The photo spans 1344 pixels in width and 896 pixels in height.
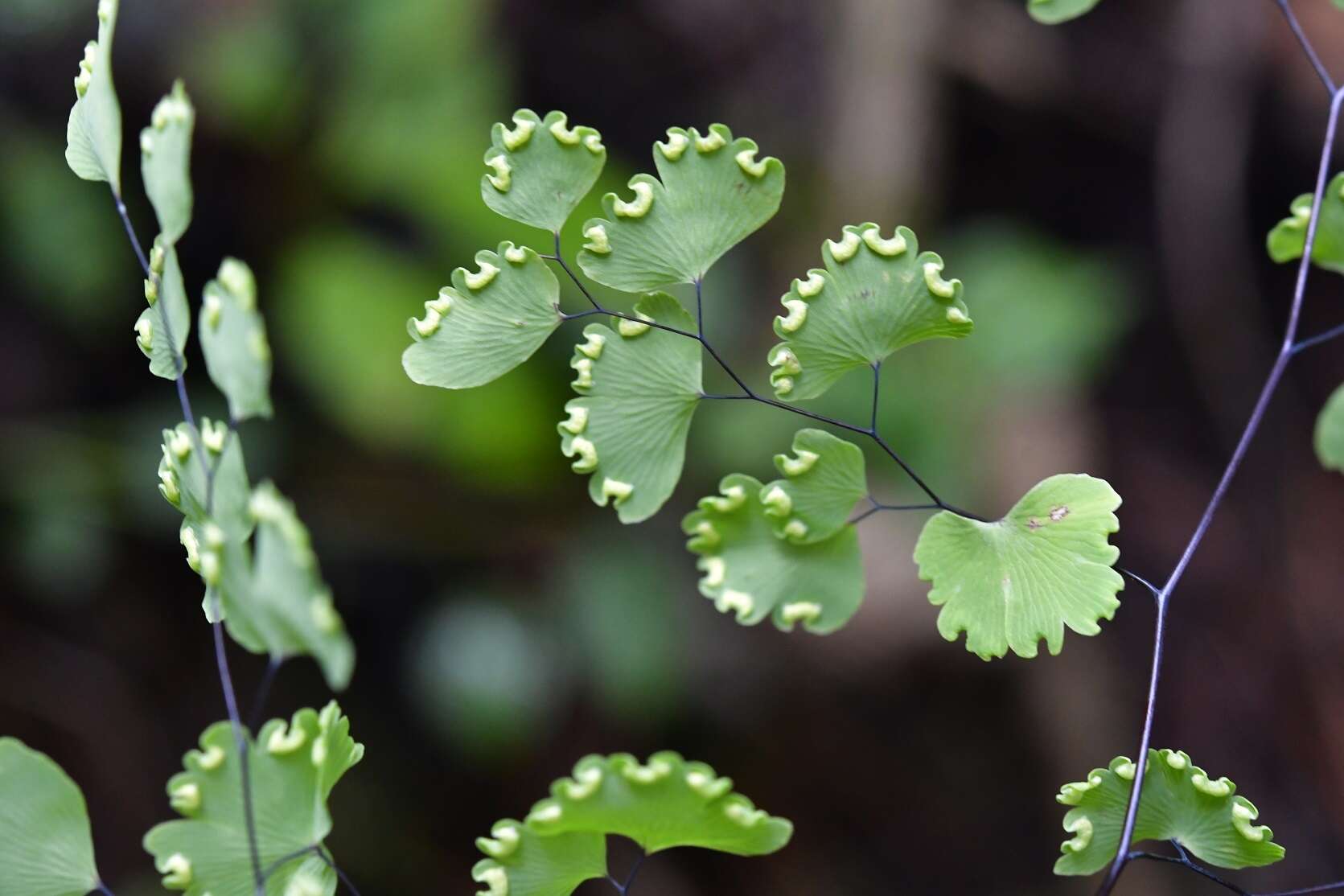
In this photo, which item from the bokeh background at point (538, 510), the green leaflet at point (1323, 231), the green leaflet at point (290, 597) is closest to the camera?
the green leaflet at point (290, 597)

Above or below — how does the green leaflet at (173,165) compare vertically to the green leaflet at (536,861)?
above

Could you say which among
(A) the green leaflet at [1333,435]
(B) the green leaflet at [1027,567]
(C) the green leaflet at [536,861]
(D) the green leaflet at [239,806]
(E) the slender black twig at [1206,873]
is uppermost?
(A) the green leaflet at [1333,435]

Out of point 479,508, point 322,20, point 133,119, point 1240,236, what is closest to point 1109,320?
point 1240,236

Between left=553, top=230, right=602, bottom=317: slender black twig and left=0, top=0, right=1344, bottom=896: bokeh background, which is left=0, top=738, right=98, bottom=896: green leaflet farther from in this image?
left=0, top=0, right=1344, bottom=896: bokeh background

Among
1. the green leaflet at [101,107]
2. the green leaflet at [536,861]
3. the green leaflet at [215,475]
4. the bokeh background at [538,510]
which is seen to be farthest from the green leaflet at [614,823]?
the bokeh background at [538,510]

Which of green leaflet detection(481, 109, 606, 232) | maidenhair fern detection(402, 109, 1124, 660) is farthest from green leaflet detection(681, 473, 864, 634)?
green leaflet detection(481, 109, 606, 232)

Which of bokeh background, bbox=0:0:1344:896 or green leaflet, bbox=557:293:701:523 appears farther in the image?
bokeh background, bbox=0:0:1344:896

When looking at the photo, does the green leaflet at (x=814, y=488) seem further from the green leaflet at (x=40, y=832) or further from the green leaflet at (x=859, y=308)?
the green leaflet at (x=40, y=832)
